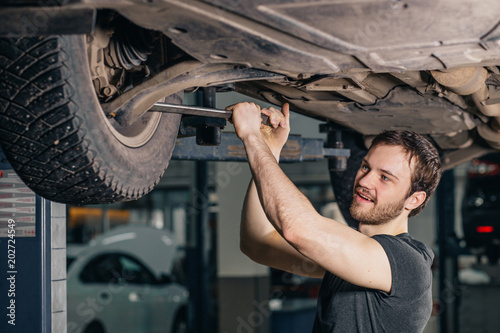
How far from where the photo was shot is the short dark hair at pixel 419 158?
1564 mm

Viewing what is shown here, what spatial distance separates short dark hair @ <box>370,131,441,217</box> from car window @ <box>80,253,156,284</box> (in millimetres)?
3892

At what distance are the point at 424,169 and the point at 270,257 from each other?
0.58 m

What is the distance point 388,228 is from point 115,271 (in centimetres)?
396

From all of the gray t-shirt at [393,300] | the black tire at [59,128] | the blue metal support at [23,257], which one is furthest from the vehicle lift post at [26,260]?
the gray t-shirt at [393,300]

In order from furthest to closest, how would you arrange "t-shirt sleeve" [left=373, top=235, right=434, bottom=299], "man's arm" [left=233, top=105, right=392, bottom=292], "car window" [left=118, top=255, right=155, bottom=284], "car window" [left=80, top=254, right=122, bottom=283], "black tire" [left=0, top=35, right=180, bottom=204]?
"car window" [left=118, top=255, right=155, bottom=284] → "car window" [left=80, top=254, right=122, bottom=283] → "t-shirt sleeve" [left=373, top=235, right=434, bottom=299] → "man's arm" [left=233, top=105, right=392, bottom=292] → "black tire" [left=0, top=35, right=180, bottom=204]

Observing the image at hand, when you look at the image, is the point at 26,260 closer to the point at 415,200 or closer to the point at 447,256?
the point at 415,200

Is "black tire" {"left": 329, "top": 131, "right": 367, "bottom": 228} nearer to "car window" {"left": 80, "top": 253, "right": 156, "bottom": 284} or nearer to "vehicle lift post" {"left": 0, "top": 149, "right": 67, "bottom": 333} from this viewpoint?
"vehicle lift post" {"left": 0, "top": 149, "right": 67, "bottom": 333}

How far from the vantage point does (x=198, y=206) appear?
600 centimetres

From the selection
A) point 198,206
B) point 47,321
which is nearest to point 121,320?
→ point 198,206

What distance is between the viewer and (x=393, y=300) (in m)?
1.43

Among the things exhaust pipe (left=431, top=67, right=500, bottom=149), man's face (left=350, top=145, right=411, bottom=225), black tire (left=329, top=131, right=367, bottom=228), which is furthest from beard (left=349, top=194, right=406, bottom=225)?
black tire (left=329, top=131, right=367, bottom=228)

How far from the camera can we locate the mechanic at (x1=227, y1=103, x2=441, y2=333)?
129 cm

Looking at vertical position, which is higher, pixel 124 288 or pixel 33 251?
pixel 33 251

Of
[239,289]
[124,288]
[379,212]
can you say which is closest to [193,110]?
[379,212]
